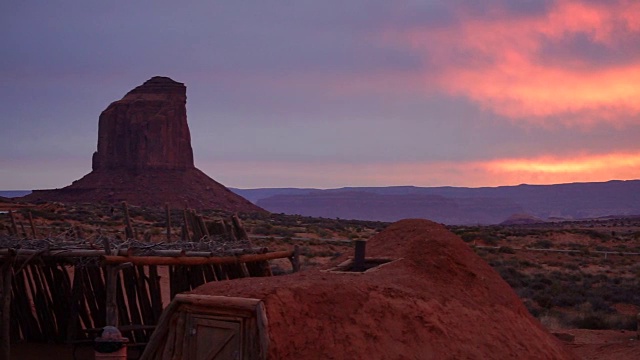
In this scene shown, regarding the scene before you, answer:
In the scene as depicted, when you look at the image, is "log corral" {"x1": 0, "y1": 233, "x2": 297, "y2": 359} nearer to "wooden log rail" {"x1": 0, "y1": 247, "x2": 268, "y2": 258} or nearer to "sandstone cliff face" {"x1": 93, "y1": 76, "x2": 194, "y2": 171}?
"wooden log rail" {"x1": 0, "y1": 247, "x2": 268, "y2": 258}

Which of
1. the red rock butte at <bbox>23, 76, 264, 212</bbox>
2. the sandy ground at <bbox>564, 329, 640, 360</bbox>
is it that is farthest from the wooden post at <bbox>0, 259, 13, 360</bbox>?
the red rock butte at <bbox>23, 76, 264, 212</bbox>

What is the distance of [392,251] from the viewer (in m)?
9.97

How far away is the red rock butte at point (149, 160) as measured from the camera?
2618 inches

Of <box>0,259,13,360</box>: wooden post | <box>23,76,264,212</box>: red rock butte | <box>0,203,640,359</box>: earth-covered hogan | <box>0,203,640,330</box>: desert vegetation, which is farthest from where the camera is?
<box>23,76,264,212</box>: red rock butte

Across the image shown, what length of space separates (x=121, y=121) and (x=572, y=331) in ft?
210

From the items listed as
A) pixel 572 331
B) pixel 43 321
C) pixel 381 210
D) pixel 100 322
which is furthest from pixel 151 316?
pixel 381 210

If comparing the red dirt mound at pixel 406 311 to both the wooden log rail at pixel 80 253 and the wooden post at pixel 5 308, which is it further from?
the wooden post at pixel 5 308

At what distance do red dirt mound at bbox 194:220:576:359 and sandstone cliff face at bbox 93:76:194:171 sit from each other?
63.7m

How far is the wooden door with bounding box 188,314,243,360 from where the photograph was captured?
6883 mm

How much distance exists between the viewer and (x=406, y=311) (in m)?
7.65

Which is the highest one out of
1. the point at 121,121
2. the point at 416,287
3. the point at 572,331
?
the point at 121,121

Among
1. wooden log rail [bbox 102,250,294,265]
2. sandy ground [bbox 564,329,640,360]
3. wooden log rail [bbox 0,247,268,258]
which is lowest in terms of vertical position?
sandy ground [bbox 564,329,640,360]

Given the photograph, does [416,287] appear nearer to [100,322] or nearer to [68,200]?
[100,322]

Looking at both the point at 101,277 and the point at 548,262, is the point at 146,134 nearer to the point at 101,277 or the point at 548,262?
the point at 548,262
